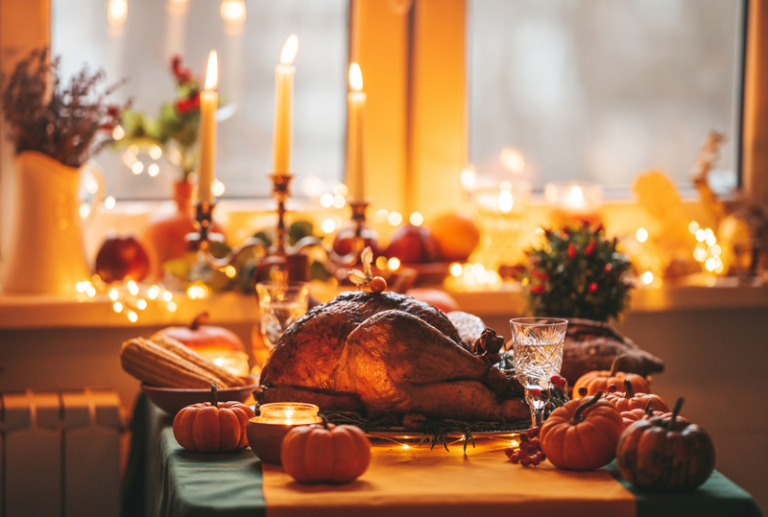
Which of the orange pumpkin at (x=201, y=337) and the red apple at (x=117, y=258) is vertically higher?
the red apple at (x=117, y=258)

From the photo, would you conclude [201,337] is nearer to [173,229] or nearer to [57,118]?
[173,229]

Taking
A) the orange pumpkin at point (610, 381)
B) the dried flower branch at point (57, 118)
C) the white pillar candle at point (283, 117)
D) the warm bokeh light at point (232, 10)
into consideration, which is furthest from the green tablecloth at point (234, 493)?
the warm bokeh light at point (232, 10)

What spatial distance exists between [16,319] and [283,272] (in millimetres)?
906

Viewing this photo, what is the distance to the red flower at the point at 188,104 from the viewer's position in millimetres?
2643

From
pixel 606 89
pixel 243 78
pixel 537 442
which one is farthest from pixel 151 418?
pixel 606 89

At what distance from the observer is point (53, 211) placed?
238 centimetres

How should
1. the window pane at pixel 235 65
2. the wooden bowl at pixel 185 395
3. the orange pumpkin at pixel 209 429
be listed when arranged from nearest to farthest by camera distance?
the orange pumpkin at pixel 209 429
the wooden bowl at pixel 185 395
the window pane at pixel 235 65

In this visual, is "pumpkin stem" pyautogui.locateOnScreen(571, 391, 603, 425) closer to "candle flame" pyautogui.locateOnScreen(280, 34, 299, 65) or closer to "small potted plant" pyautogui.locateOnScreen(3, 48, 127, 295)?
"candle flame" pyautogui.locateOnScreen(280, 34, 299, 65)

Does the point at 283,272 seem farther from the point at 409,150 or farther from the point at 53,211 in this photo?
the point at 409,150

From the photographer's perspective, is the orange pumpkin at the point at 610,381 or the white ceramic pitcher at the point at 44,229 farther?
the white ceramic pitcher at the point at 44,229

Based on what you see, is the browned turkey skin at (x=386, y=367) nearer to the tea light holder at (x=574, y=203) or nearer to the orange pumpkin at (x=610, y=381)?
the orange pumpkin at (x=610, y=381)

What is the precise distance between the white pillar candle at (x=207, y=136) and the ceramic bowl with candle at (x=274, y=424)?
2.19ft

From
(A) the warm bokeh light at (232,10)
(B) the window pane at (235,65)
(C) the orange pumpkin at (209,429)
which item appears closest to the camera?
(C) the orange pumpkin at (209,429)

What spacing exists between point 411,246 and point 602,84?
127 cm
